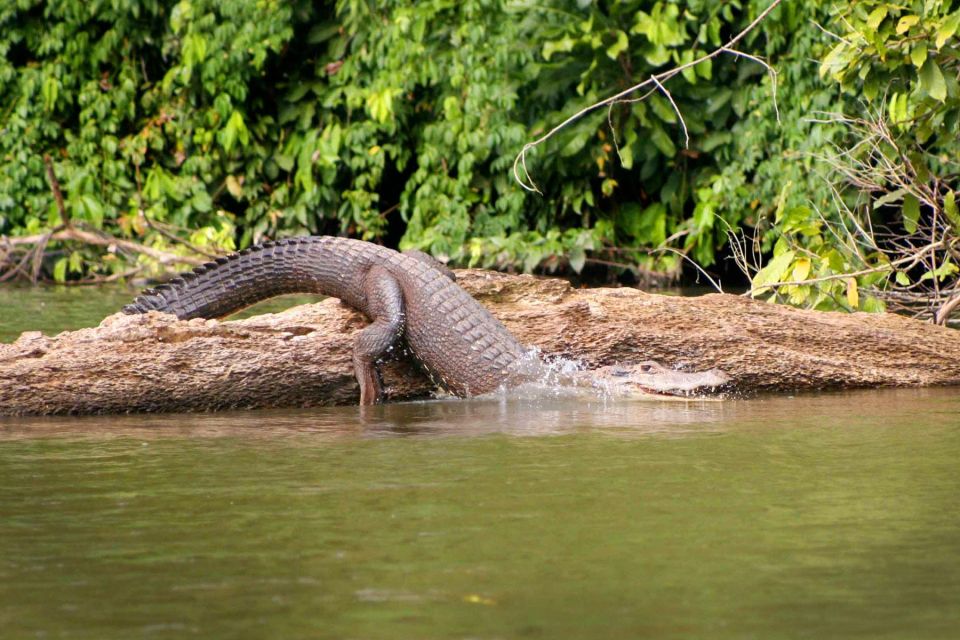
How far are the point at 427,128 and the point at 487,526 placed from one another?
11.0 meters

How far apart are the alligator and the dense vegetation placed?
383cm

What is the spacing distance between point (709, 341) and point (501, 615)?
4.19 m

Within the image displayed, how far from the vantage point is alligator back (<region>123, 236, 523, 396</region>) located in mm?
7262

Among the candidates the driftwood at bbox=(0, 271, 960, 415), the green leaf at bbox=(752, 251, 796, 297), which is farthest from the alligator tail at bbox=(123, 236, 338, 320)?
the green leaf at bbox=(752, 251, 796, 297)

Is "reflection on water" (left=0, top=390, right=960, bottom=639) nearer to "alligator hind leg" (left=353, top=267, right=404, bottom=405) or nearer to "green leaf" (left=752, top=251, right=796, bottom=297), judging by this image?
"alligator hind leg" (left=353, top=267, right=404, bottom=405)

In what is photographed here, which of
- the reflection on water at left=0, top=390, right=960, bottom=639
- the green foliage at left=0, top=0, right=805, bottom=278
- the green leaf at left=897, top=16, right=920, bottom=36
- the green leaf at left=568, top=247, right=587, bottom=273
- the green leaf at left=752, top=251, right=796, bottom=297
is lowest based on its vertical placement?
the reflection on water at left=0, top=390, right=960, bottom=639

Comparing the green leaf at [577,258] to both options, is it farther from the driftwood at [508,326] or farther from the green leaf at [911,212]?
the driftwood at [508,326]

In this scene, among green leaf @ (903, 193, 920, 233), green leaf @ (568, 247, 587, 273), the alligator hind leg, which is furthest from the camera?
green leaf @ (568, 247, 587, 273)

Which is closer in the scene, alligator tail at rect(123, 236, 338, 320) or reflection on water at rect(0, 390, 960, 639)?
reflection on water at rect(0, 390, 960, 639)

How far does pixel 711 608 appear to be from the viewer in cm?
341

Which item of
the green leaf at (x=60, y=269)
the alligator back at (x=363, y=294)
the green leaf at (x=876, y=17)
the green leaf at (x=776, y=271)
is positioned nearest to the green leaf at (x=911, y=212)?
the green leaf at (x=776, y=271)

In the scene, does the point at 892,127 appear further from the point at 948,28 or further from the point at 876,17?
the point at 948,28

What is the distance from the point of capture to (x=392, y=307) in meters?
7.32

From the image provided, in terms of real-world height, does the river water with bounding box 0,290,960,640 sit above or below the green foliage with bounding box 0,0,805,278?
below
